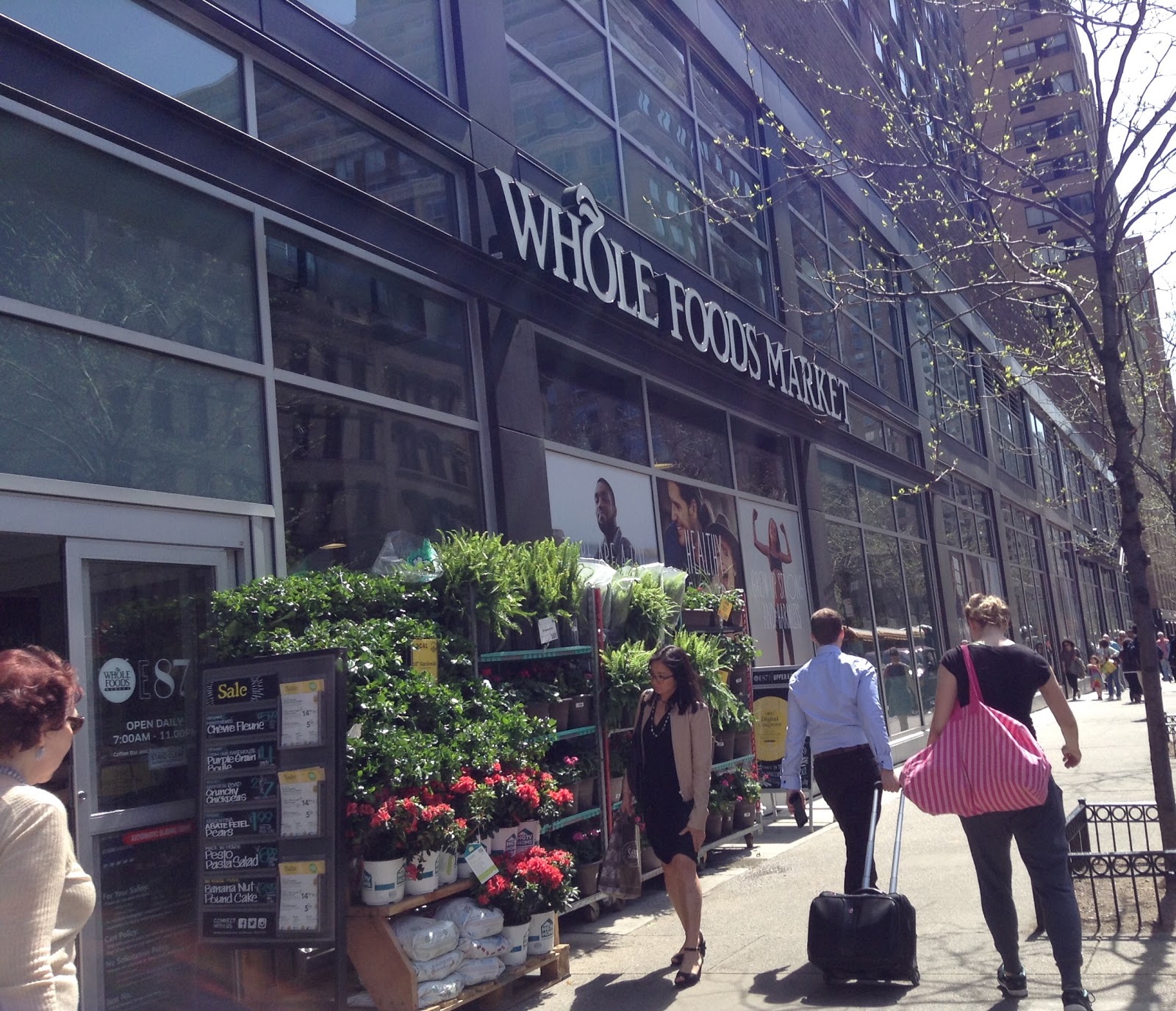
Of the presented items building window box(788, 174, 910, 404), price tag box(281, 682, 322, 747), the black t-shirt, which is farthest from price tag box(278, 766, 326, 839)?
building window box(788, 174, 910, 404)

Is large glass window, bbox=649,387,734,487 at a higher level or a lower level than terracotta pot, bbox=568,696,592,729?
higher

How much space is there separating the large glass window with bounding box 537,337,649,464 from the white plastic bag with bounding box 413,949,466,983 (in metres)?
5.38

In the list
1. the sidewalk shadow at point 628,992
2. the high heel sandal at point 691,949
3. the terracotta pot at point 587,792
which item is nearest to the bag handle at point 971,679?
the high heel sandal at point 691,949

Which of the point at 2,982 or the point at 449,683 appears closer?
the point at 2,982

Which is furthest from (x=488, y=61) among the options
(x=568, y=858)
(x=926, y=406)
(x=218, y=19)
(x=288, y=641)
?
(x=926, y=406)

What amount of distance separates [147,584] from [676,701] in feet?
9.40

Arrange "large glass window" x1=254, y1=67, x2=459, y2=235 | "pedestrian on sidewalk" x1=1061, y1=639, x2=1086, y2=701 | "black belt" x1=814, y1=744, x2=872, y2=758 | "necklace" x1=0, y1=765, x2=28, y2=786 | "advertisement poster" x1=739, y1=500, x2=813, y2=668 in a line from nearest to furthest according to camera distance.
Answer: "necklace" x1=0, y1=765, x2=28, y2=786 → "black belt" x1=814, y1=744, x2=872, y2=758 → "large glass window" x1=254, y1=67, x2=459, y2=235 → "advertisement poster" x1=739, y1=500, x2=813, y2=668 → "pedestrian on sidewalk" x1=1061, y1=639, x2=1086, y2=701

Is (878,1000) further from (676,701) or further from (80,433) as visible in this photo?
(80,433)

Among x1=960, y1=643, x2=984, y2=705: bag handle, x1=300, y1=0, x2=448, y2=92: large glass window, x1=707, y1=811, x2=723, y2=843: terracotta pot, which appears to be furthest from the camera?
x1=707, y1=811, x2=723, y2=843: terracotta pot

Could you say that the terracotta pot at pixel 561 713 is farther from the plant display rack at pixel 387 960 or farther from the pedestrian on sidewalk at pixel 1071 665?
the pedestrian on sidewalk at pixel 1071 665

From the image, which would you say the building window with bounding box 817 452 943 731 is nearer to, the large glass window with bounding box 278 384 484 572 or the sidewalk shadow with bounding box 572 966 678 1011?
the large glass window with bounding box 278 384 484 572

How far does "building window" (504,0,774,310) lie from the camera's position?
1114 centimetres

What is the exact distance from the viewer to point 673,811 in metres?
6.24

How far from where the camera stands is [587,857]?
7766 millimetres
